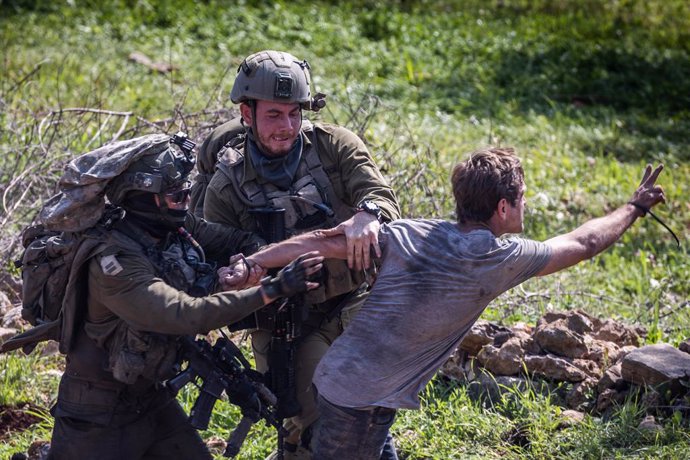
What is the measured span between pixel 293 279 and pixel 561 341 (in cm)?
234

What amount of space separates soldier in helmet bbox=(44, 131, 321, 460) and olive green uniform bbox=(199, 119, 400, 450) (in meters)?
0.36

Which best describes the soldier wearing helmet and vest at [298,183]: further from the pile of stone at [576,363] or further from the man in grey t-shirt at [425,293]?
the pile of stone at [576,363]

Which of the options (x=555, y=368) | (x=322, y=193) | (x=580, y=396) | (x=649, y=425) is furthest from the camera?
(x=555, y=368)

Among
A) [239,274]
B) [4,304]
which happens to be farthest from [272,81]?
[4,304]

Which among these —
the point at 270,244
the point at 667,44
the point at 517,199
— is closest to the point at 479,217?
the point at 517,199

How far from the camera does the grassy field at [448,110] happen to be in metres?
5.29

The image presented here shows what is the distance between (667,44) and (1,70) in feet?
27.9

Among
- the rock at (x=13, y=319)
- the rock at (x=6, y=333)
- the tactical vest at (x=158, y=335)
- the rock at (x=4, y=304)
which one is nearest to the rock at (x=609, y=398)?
the tactical vest at (x=158, y=335)

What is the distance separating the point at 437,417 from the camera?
527cm

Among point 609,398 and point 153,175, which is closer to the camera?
point 153,175

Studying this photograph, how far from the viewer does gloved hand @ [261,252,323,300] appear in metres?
3.71

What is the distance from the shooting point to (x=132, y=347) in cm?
382

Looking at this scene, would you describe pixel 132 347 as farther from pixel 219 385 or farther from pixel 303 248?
pixel 303 248

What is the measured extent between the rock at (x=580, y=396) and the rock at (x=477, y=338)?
1.96ft
